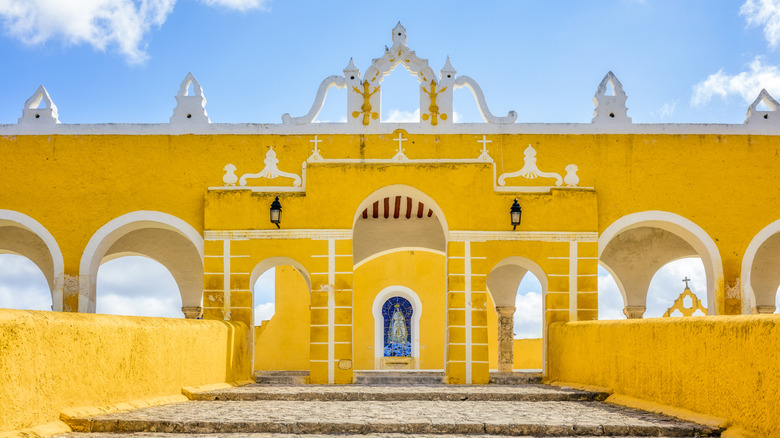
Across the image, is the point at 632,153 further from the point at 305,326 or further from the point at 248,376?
the point at 305,326

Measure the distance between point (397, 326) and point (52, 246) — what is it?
322 inches

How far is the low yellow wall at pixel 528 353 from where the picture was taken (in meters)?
19.8

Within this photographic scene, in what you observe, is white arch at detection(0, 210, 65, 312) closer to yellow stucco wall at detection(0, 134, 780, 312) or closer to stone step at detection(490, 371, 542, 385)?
yellow stucco wall at detection(0, 134, 780, 312)

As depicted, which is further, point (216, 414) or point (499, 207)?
point (499, 207)

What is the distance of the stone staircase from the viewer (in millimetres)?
5711

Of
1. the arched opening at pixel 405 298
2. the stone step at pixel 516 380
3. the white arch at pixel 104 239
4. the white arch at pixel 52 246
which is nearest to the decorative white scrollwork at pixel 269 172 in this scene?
the white arch at pixel 104 239

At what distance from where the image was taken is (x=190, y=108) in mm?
12477

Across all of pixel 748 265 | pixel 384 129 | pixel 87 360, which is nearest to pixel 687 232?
pixel 748 265

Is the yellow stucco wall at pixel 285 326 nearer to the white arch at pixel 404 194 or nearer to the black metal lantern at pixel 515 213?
the white arch at pixel 404 194

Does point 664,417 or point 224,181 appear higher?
point 224,181

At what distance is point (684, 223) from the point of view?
12.2 metres

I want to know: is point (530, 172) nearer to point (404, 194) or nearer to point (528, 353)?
point (404, 194)

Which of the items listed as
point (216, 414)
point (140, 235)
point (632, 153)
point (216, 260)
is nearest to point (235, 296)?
point (216, 260)

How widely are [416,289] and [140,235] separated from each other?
21.0 feet
